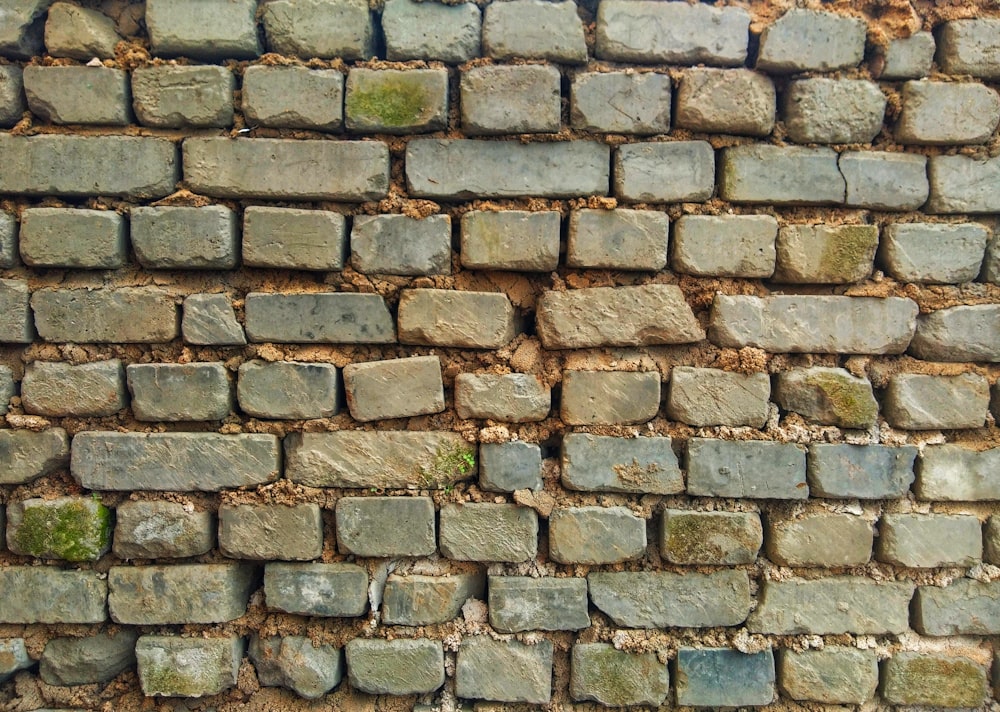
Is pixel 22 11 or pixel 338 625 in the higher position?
pixel 22 11

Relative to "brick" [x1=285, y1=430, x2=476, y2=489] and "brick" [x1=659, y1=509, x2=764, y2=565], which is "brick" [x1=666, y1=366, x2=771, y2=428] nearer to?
"brick" [x1=659, y1=509, x2=764, y2=565]

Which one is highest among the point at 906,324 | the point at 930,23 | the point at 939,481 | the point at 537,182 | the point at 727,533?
the point at 930,23

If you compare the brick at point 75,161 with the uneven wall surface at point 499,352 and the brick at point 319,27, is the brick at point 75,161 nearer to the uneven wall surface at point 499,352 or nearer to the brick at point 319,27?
the uneven wall surface at point 499,352

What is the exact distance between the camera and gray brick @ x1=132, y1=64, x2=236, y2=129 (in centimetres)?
159

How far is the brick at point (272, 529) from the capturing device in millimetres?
1632

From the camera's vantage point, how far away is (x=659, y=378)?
164cm

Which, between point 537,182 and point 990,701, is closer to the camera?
point 537,182

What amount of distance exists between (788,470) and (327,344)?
1227mm

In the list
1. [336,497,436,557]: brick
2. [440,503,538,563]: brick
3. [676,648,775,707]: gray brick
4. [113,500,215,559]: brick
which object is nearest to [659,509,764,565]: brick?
[676,648,775,707]: gray brick

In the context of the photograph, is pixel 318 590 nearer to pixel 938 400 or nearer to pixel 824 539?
pixel 824 539

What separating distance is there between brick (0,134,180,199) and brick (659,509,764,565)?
62.9 inches

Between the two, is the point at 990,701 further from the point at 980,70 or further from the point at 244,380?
the point at 244,380

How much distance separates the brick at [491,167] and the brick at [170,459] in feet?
2.56

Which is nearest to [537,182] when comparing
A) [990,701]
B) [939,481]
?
[939,481]
